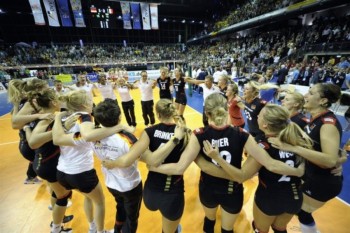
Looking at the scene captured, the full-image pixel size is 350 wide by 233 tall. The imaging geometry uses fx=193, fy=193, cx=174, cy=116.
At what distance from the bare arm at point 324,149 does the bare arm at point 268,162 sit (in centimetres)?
15

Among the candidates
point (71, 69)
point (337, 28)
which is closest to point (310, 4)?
point (337, 28)

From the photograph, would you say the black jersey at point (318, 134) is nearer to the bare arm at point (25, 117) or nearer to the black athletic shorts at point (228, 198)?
the black athletic shorts at point (228, 198)

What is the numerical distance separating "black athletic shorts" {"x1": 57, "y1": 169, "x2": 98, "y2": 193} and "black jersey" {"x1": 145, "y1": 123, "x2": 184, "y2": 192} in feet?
2.84

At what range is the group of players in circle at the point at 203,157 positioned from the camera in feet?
5.98

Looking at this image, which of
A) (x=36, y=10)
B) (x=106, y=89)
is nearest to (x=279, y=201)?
(x=106, y=89)

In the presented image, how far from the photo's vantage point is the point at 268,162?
170cm

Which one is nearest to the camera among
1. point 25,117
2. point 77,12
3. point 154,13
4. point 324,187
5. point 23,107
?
point 324,187

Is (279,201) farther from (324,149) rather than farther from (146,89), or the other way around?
(146,89)

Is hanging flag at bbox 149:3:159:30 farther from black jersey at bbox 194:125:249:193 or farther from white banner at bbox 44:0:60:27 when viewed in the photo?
black jersey at bbox 194:125:249:193

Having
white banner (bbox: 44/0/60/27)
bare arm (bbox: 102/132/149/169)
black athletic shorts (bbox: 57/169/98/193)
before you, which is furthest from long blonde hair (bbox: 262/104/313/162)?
white banner (bbox: 44/0/60/27)

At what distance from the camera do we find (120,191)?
86.0 inches

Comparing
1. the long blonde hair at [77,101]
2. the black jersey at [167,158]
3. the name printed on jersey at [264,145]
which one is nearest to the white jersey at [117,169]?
the black jersey at [167,158]

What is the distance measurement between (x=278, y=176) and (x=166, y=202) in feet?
3.76

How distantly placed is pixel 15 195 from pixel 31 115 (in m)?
2.44
